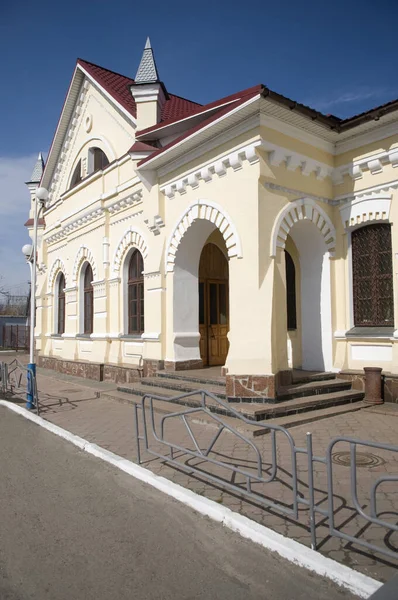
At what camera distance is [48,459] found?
6191 mm

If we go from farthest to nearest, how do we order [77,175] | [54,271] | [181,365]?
[54,271]
[77,175]
[181,365]

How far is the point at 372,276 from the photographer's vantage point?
9.09 m

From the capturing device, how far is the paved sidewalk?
355 cm

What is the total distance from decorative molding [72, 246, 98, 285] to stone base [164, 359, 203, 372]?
490 cm

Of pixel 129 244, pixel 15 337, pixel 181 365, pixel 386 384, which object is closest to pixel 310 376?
pixel 386 384

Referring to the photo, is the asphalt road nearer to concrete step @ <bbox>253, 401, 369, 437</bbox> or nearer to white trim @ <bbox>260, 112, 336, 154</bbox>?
concrete step @ <bbox>253, 401, 369, 437</bbox>

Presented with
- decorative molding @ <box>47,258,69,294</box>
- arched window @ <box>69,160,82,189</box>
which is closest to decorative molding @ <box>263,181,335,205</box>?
arched window @ <box>69,160,82,189</box>

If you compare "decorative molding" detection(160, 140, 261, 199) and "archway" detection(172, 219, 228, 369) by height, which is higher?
"decorative molding" detection(160, 140, 261, 199)

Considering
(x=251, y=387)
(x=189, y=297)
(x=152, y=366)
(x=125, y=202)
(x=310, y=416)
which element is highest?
(x=125, y=202)

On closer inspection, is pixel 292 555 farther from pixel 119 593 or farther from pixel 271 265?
pixel 271 265

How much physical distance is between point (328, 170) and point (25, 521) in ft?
27.1

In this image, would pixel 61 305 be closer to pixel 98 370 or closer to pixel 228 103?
pixel 98 370

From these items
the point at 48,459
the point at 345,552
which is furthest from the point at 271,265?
the point at 345,552

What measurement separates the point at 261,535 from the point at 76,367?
12077mm
